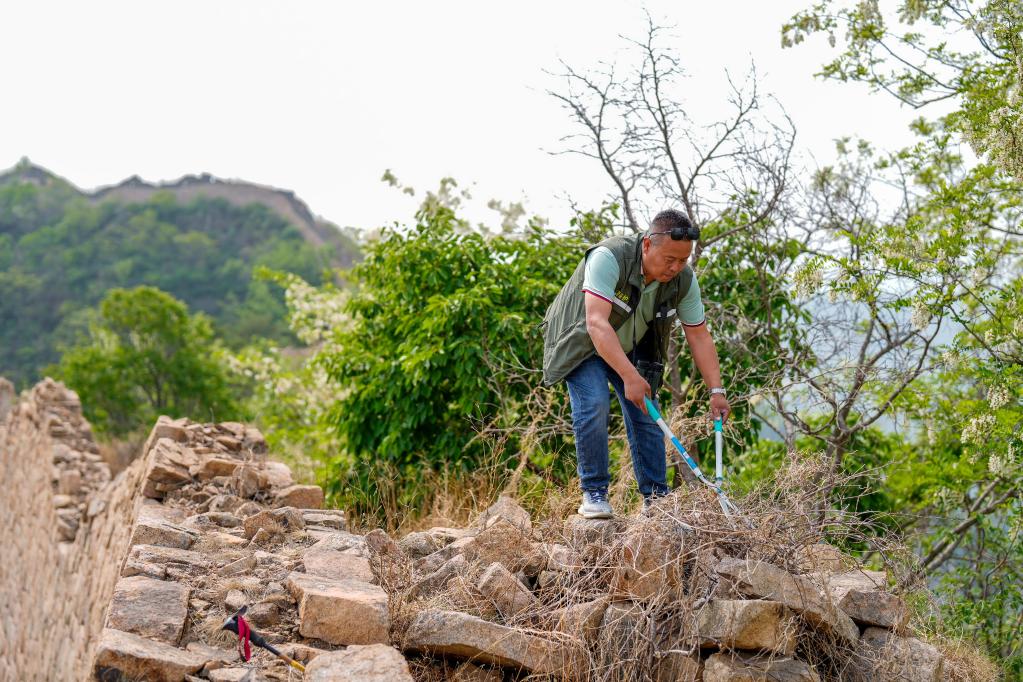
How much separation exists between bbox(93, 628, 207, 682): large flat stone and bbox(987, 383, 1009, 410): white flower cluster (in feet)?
14.8

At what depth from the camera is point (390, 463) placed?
301 inches

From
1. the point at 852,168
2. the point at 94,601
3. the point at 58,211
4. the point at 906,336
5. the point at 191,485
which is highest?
the point at 58,211

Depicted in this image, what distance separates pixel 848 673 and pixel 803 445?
364 centimetres

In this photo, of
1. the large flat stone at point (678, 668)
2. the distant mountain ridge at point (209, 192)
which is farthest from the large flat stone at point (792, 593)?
the distant mountain ridge at point (209, 192)

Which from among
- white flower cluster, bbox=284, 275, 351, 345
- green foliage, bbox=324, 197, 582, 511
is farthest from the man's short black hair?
white flower cluster, bbox=284, 275, 351, 345

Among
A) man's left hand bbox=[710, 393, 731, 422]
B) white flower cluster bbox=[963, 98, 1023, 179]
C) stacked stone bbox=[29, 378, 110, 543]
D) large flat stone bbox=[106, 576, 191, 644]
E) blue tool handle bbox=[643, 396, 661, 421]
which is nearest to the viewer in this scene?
large flat stone bbox=[106, 576, 191, 644]

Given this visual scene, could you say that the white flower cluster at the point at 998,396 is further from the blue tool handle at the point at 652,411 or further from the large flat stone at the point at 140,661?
the large flat stone at the point at 140,661

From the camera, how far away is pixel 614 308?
428cm

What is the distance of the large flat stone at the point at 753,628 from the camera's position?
3.45 metres

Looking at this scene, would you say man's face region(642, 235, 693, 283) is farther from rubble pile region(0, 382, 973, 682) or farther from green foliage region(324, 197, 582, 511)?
green foliage region(324, 197, 582, 511)

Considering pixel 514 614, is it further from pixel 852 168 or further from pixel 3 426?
pixel 3 426

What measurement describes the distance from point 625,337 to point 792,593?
1333 millimetres

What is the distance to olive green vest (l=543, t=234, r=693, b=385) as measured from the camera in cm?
423

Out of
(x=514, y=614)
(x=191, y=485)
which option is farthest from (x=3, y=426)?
(x=514, y=614)
